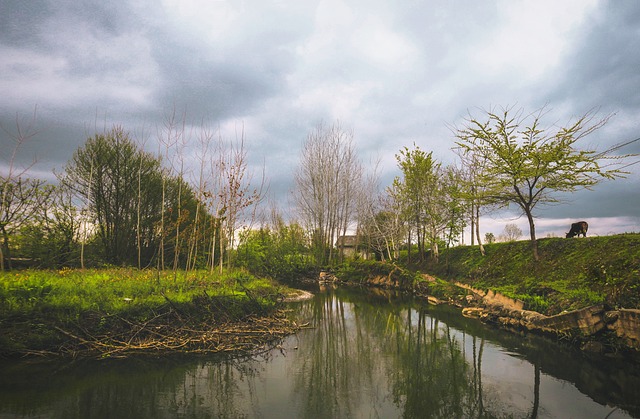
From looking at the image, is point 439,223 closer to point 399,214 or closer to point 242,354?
point 399,214

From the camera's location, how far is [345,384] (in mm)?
6027

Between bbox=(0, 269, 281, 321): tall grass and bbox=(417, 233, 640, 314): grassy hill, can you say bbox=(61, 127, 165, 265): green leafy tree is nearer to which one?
bbox=(0, 269, 281, 321): tall grass

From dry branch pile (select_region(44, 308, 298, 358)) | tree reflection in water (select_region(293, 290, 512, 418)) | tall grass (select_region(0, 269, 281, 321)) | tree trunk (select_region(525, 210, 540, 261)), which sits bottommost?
tree reflection in water (select_region(293, 290, 512, 418))

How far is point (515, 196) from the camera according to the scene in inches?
655

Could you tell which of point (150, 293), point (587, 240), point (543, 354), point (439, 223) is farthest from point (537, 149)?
point (150, 293)

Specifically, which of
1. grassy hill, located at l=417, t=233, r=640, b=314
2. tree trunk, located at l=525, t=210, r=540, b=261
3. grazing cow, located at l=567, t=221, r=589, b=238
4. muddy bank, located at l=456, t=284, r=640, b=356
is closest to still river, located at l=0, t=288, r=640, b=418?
muddy bank, located at l=456, t=284, r=640, b=356

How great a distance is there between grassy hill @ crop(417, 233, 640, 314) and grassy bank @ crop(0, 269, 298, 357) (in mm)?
7905

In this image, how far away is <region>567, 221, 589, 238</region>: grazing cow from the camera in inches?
624

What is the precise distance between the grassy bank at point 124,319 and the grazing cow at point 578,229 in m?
14.3

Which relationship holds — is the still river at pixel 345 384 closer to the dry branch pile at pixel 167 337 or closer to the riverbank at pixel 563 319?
the dry branch pile at pixel 167 337

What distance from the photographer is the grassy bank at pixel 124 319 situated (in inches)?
261

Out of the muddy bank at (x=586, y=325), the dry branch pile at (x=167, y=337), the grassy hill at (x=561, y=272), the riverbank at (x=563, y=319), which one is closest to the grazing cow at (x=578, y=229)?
the grassy hill at (x=561, y=272)

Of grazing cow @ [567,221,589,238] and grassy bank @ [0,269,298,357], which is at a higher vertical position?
grazing cow @ [567,221,589,238]

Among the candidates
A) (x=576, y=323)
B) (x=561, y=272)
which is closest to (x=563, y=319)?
(x=576, y=323)
